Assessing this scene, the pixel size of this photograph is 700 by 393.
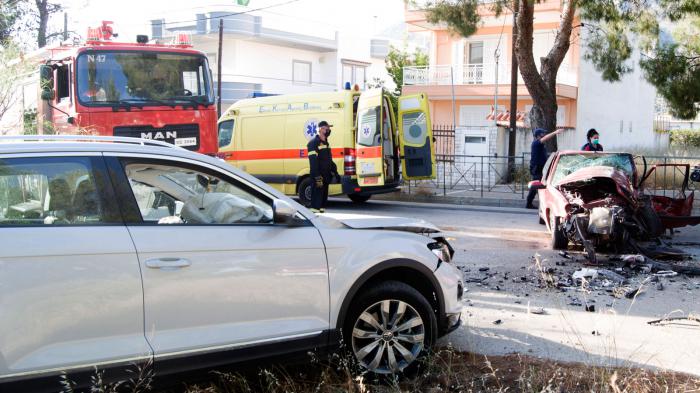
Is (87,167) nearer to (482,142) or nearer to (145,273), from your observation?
(145,273)

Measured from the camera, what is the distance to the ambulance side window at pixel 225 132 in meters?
15.7

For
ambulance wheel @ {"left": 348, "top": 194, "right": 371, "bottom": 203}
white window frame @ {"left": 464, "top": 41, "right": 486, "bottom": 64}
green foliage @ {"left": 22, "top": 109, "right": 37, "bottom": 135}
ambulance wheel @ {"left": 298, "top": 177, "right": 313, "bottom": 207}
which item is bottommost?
ambulance wheel @ {"left": 348, "top": 194, "right": 371, "bottom": 203}

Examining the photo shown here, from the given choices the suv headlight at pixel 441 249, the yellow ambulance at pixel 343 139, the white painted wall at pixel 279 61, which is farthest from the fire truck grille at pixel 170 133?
the white painted wall at pixel 279 61

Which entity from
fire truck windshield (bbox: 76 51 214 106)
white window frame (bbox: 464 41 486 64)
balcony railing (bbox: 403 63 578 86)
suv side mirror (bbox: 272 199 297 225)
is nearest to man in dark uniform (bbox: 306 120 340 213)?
fire truck windshield (bbox: 76 51 214 106)

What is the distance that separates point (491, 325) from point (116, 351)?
10.9ft

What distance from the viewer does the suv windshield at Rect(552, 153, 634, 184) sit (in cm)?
1024

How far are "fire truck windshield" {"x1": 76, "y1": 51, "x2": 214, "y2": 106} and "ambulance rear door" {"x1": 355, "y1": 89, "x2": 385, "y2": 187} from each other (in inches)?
123

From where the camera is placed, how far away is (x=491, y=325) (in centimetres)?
582

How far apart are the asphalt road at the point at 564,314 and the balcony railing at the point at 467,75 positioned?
18177 millimetres

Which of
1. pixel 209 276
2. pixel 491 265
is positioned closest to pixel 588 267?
pixel 491 265

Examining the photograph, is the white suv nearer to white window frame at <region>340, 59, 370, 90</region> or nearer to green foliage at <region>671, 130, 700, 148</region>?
green foliage at <region>671, 130, 700, 148</region>

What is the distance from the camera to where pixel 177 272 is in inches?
148

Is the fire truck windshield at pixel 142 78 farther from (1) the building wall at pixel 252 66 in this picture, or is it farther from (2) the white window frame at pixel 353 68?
(2) the white window frame at pixel 353 68

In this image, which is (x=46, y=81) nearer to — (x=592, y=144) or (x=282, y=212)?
(x=282, y=212)
